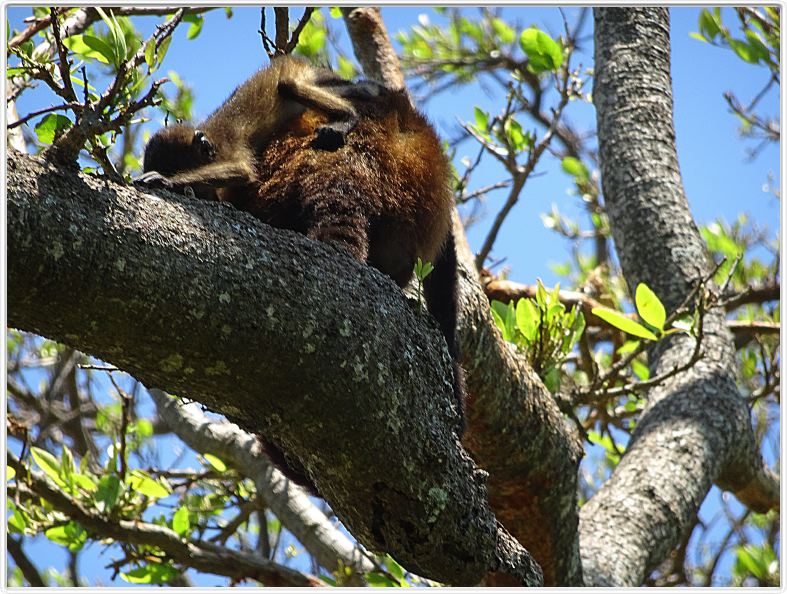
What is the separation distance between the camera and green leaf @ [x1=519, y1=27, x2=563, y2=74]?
3.83m

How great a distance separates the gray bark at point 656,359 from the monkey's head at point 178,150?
208 centimetres

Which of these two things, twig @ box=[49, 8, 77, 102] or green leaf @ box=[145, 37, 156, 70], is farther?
green leaf @ box=[145, 37, 156, 70]

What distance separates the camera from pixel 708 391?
391 centimetres

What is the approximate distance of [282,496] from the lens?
12.8 feet

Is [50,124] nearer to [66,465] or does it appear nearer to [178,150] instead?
[178,150]

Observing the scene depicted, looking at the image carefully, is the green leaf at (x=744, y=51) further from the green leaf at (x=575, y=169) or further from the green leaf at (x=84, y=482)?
the green leaf at (x=84, y=482)

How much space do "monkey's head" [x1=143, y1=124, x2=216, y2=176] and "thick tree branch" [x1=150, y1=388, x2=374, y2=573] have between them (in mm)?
1318

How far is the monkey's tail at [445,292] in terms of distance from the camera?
288 centimetres

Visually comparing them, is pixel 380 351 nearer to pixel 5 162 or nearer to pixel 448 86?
pixel 5 162

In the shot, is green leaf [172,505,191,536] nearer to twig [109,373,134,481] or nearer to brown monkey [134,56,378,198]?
twig [109,373,134,481]

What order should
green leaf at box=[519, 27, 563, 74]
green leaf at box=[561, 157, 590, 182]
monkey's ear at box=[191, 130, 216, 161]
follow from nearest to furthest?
monkey's ear at box=[191, 130, 216, 161], green leaf at box=[519, 27, 563, 74], green leaf at box=[561, 157, 590, 182]

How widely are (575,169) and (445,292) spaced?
2739 millimetres

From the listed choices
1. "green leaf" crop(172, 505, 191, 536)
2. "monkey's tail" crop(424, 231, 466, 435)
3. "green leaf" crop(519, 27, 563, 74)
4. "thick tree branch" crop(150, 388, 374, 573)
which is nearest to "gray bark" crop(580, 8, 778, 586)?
"green leaf" crop(519, 27, 563, 74)

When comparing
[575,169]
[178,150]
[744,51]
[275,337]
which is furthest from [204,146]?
[575,169]
